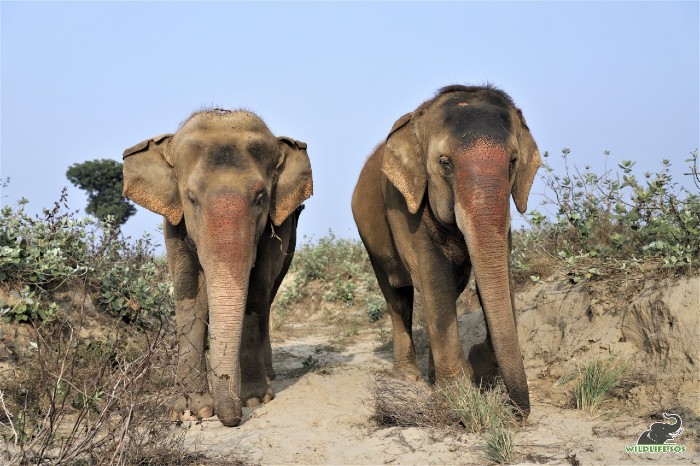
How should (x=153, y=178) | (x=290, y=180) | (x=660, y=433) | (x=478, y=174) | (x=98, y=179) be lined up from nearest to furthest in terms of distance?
(x=660, y=433) → (x=478, y=174) → (x=153, y=178) → (x=290, y=180) → (x=98, y=179)

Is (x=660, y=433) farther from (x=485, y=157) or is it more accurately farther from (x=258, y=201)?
(x=258, y=201)

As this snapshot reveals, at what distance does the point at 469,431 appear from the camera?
6730 millimetres

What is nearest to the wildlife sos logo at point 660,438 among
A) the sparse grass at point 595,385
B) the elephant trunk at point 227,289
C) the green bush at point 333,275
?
the sparse grass at point 595,385

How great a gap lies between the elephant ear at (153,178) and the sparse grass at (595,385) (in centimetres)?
393

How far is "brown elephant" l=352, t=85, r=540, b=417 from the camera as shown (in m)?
6.98

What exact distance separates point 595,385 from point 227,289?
3.20 m

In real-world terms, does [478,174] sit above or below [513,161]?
below

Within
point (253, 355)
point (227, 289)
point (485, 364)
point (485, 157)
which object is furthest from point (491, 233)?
point (253, 355)

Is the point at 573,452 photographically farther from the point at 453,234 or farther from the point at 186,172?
the point at 186,172

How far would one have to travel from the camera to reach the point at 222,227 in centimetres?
724

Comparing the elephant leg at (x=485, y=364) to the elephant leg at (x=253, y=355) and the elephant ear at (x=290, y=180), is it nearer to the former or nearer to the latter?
the elephant leg at (x=253, y=355)

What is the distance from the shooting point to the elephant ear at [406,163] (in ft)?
26.6

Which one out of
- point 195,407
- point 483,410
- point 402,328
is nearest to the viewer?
point 483,410

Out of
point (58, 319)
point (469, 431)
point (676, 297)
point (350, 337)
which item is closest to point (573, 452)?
point (469, 431)
